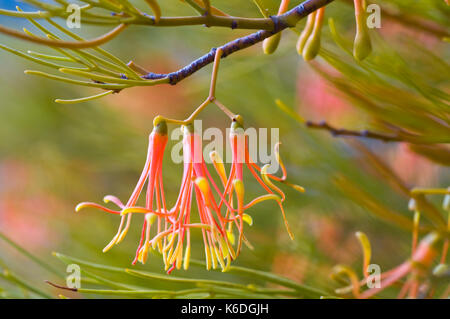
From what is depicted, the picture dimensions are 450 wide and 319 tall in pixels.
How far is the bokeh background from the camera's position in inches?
18.5

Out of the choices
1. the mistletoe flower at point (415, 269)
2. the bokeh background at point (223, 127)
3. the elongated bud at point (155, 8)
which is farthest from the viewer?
the bokeh background at point (223, 127)

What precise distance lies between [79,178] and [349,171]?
66 centimetres

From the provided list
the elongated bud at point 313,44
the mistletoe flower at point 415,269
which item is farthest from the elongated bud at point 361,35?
the mistletoe flower at point 415,269

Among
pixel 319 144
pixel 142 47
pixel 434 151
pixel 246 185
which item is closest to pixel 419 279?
pixel 434 151

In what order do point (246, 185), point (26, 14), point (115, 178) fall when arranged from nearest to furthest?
point (26, 14), point (246, 185), point (115, 178)

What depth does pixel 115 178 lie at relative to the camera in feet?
3.44

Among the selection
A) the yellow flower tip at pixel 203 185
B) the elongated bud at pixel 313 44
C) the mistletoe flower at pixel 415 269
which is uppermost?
the elongated bud at pixel 313 44

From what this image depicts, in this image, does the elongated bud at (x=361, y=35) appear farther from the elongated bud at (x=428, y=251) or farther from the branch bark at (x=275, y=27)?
the elongated bud at (x=428, y=251)

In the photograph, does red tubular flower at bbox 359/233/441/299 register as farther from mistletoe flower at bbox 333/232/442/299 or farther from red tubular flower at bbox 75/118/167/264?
red tubular flower at bbox 75/118/167/264

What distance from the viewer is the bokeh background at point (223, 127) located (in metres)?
0.47

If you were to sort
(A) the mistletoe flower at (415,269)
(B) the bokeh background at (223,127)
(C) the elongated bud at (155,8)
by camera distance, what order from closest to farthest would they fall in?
(C) the elongated bud at (155,8), (A) the mistletoe flower at (415,269), (B) the bokeh background at (223,127)

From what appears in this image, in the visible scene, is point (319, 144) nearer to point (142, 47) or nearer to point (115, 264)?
point (115, 264)

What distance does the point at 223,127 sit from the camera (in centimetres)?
97
